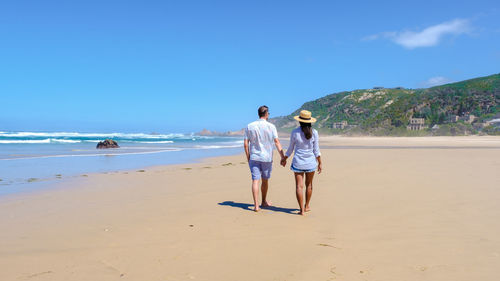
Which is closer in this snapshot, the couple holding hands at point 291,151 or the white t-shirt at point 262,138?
the couple holding hands at point 291,151

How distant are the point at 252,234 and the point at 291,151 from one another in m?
1.78

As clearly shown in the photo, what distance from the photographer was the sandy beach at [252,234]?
3.07 metres

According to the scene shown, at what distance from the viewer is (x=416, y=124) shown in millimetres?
67188

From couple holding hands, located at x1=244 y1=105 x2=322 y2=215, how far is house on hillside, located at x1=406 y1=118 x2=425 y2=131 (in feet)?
223

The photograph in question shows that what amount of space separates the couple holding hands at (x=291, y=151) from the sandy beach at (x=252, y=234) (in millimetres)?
407

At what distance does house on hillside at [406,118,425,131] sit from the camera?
217 feet

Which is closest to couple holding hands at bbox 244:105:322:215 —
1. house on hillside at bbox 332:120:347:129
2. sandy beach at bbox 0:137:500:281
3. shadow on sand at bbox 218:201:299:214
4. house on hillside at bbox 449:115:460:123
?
shadow on sand at bbox 218:201:299:214

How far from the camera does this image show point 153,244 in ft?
12.4

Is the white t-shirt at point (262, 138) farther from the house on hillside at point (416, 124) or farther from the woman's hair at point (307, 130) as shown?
the house on hillside at point (416, 124)

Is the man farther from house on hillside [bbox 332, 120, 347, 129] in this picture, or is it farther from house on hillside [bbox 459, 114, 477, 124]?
house on hillside [bbox 332, 120, 347, 129]

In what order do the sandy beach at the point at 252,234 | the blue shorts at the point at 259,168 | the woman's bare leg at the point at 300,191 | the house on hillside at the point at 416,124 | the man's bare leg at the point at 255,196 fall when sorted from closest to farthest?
1. the sandy beach at the point at 252,234
2. the woman's bare leg at the point at 300,191
3. the man's bare leg at the point at 255,196
4. the blue shorts at the point at 259,168
5. the house on hillside at the point at 416,124

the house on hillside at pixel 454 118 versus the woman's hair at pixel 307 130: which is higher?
the house on hillside at pixel 454 118

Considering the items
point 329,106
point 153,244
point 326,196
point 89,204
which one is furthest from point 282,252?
point 329,106

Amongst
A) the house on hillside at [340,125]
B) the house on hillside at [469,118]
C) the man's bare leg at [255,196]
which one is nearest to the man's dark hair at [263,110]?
the man's bare leg at [255,196]
